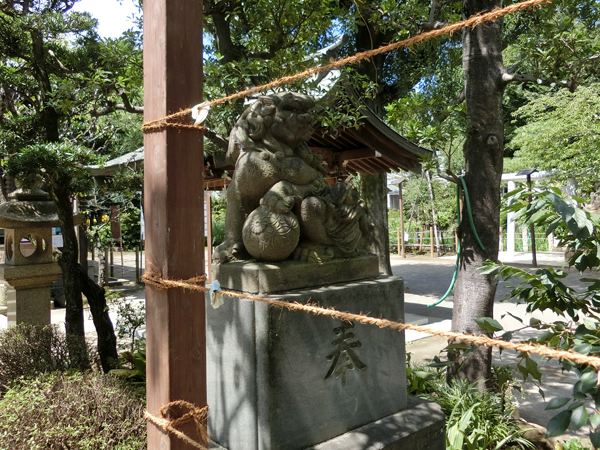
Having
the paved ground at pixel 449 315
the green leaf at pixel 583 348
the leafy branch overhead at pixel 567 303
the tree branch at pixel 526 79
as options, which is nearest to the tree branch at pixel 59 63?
the tree branch at pixel 526 79

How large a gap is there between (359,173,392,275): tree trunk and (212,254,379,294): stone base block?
5221 millimetres

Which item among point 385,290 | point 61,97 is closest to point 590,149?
point 385,290

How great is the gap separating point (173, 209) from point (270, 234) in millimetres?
808

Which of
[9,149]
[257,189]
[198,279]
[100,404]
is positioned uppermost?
[9,149]

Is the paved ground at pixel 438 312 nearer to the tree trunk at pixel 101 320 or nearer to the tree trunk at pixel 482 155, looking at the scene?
the tree trunk at pixel 482 155

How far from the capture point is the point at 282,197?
2.62 metres

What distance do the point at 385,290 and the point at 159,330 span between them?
1.52 meters

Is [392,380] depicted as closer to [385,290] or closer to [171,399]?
[385,290]

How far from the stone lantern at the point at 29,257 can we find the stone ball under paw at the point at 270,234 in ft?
13.4

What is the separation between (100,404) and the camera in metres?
2.93

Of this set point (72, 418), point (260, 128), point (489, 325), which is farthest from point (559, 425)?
point (72, 418)

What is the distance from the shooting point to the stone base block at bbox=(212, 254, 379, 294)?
246 centimetres

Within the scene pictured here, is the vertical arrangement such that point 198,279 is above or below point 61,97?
below

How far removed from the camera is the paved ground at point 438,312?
4.66 meters
